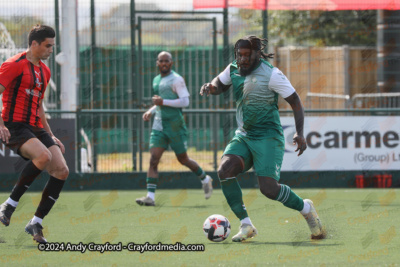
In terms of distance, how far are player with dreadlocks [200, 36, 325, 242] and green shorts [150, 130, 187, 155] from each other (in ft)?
13.3

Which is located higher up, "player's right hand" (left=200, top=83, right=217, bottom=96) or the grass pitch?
"player's right hand" (left=200, top=83, right=217, bottom=96)

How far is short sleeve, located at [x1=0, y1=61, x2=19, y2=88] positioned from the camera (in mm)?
7387

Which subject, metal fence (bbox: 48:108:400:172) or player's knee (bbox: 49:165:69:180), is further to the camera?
metal fence (bbox: 48:108:400:172)

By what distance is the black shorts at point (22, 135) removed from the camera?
7488mm

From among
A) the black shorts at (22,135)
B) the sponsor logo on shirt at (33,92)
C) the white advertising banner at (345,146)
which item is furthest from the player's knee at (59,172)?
the white advertising banner at (345,146)

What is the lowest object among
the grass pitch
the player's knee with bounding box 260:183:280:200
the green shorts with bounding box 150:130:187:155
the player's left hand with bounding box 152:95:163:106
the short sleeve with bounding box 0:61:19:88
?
the grass pitch

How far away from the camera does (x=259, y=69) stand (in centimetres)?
738

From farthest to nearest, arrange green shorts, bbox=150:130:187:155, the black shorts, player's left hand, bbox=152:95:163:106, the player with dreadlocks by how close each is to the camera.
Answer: green shorts, bbox=150:130:187:155 < player's left hand, bbox=152:95:163:106 < the black shorts < the player with dreadlocks

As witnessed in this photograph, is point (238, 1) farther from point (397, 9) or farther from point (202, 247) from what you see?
point (202, 247)

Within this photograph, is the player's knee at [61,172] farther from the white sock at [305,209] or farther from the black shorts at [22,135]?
the white sock at [305,209]

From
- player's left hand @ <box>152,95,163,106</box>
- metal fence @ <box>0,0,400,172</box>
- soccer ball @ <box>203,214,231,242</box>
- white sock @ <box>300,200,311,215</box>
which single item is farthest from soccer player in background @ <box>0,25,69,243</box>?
metal fence @ <box>0,0,400,172</box>

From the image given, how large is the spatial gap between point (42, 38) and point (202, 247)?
244cm

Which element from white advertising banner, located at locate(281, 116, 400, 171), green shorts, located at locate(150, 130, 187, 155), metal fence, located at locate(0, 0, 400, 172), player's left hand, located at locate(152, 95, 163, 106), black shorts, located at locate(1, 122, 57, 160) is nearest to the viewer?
black shorts, located at locate(1, 122, 57, 160)

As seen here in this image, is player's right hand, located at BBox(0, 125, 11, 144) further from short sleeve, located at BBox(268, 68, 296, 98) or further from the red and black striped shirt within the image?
short sleeve, located at BBox(268, 68, 296, 98)
